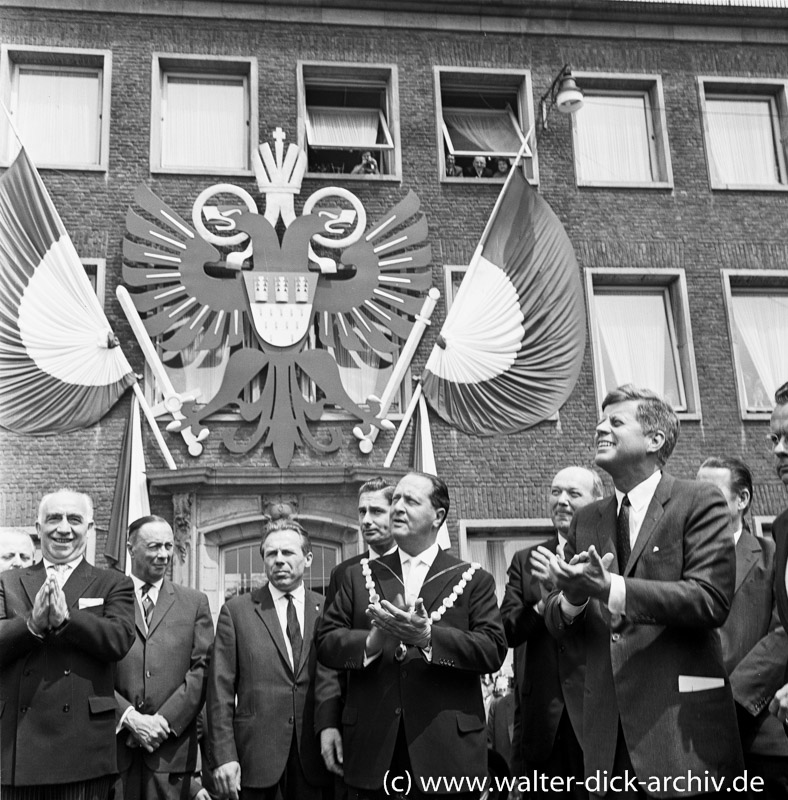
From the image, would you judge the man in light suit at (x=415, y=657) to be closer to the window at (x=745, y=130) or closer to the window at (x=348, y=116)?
the window at (x=348, y=116)

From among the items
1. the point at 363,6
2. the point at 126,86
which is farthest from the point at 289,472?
the point at 363,6

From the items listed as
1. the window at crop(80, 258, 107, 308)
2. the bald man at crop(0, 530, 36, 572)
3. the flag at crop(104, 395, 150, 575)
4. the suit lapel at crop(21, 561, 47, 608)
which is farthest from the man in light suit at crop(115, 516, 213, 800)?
the window at crop(80, 258, 107, 308)

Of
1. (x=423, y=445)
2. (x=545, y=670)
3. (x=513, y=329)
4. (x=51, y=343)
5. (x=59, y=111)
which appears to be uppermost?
(x=59, y=111)

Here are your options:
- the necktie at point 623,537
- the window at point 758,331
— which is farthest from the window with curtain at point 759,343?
the necktie at point 623,537

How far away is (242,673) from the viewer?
17.6ft

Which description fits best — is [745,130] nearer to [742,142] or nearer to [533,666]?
[742,142]

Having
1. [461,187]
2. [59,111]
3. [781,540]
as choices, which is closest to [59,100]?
[59,111]

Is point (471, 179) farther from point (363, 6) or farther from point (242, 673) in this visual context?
point (242, 673)

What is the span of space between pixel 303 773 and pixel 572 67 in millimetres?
11095

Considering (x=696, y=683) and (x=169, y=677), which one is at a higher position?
(x=169, y=677)

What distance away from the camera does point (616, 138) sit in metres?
13.9

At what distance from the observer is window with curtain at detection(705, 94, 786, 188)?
14.0 meters

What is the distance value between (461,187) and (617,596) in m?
10.0

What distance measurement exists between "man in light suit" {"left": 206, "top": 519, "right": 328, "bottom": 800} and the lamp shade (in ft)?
27.1
